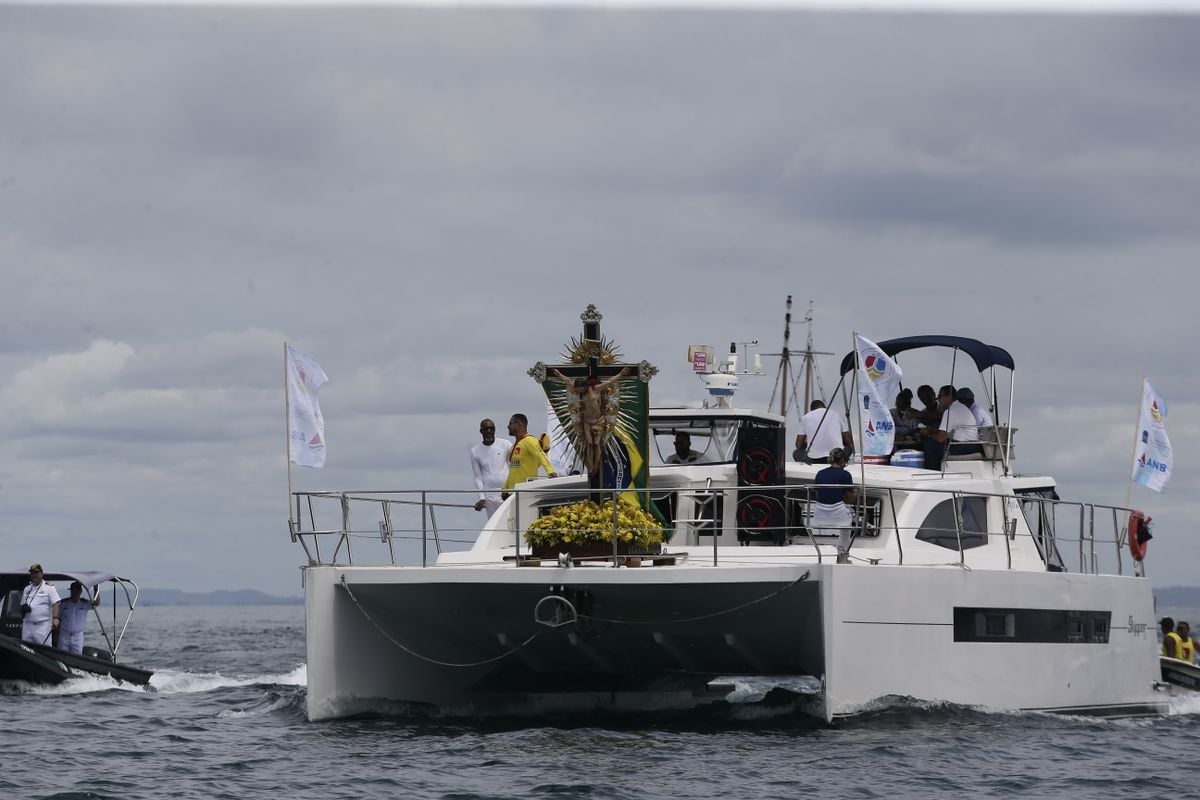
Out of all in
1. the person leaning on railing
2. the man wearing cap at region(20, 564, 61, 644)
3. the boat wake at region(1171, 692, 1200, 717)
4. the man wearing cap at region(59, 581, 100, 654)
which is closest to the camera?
the person leaning on railing

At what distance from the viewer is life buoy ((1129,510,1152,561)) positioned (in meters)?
20.9

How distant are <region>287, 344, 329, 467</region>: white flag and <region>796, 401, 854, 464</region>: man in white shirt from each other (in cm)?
642

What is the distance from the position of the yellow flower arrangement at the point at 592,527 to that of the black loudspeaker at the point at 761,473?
6.07 ft

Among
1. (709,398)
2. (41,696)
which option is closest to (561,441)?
(709,398)

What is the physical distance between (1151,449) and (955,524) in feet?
15.7

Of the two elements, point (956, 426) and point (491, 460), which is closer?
point (491, 460)

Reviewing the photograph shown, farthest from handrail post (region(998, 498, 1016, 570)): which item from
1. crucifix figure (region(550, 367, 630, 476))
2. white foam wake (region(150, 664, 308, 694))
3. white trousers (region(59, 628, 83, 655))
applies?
white trousers (region(59, 628, 83, 655))

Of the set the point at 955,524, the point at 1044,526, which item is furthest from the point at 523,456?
the point at 1044,526

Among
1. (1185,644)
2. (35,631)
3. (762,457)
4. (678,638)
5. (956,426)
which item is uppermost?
(956,426)

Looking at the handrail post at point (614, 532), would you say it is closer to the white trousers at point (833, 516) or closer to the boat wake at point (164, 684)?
the white trousers at point (833, 516)

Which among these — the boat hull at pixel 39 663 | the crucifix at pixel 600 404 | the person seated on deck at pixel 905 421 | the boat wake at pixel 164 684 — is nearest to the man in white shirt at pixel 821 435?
the person seated on deck at pixel 905 421

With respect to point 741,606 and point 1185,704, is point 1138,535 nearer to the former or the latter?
point 1185,704

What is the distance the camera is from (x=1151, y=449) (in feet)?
69.1

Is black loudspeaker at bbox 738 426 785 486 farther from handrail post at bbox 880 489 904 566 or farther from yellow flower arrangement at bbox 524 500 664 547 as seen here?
yellow flower arrangement at bbox 524 500 664 547
